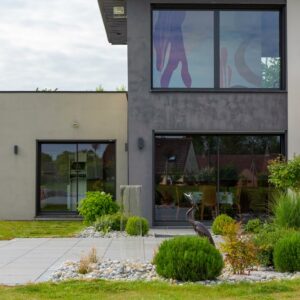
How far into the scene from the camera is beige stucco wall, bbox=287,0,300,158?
1884 centimetres

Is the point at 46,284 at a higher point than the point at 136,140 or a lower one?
lower

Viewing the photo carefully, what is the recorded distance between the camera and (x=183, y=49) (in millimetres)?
19078

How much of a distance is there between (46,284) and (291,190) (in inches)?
346

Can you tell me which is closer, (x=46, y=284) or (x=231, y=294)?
(x=231, y=294)

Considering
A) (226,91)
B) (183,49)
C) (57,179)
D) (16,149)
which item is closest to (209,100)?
(226,91)

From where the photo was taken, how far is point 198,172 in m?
19.2

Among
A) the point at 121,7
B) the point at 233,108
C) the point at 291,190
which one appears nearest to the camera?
the point at 291,190

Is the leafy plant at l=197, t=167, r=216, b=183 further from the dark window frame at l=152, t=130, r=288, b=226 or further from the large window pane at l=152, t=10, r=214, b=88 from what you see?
the large window pane at l=152, t=10, r=214, b=88

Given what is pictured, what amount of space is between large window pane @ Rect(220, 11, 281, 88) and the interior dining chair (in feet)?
10.0

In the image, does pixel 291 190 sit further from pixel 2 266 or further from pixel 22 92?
pixel 22 92

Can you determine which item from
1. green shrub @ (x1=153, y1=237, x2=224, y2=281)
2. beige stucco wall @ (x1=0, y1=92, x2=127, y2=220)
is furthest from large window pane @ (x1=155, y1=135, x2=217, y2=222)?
green shrub @ (x1=153, y1=237, x2=224, y2=281)

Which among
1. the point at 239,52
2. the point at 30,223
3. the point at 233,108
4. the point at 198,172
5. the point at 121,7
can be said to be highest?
the point at 121,7

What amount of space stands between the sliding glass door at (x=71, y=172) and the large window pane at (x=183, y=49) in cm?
591

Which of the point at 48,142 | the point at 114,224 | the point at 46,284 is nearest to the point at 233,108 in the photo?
the point at 114,224
